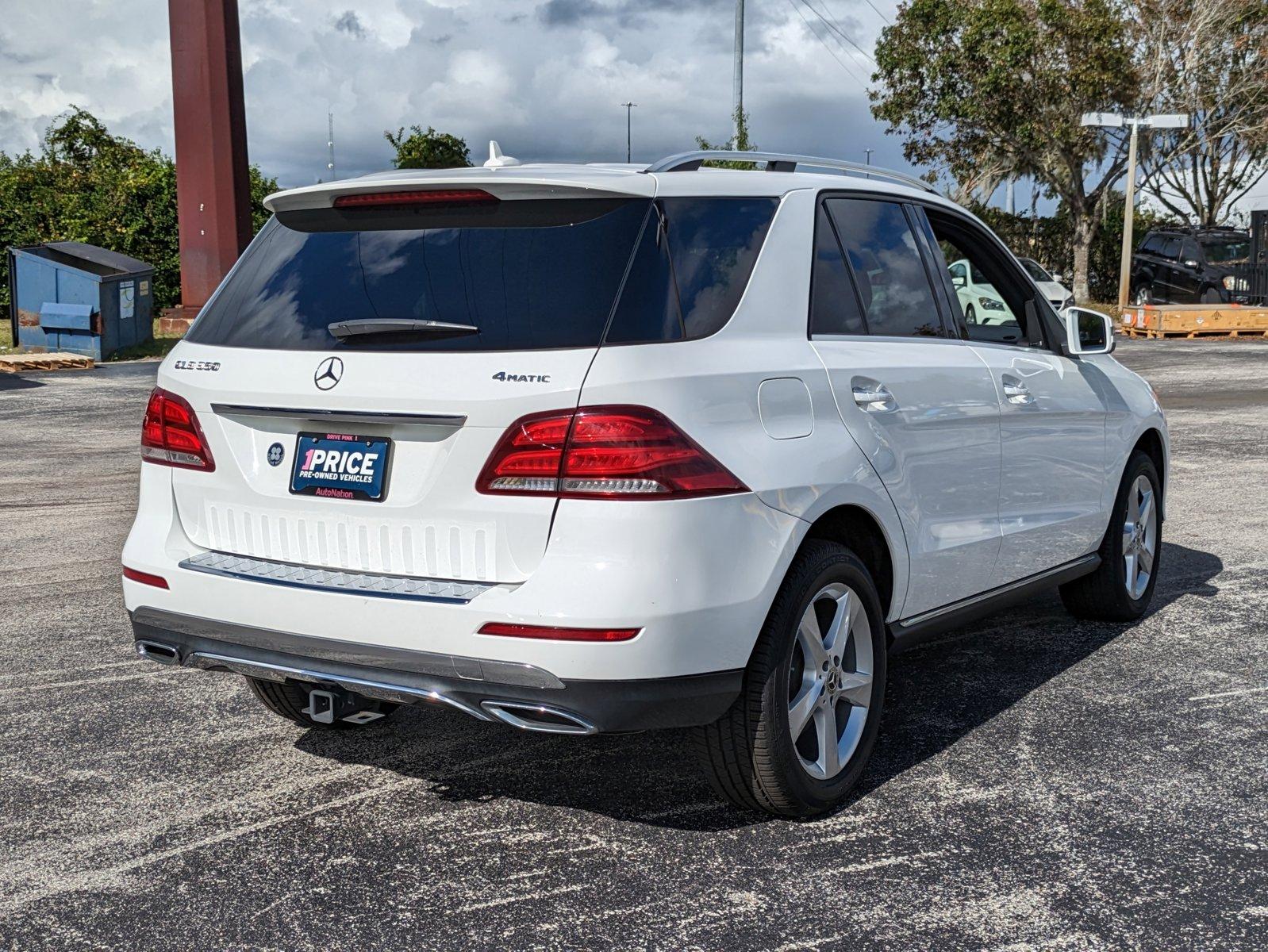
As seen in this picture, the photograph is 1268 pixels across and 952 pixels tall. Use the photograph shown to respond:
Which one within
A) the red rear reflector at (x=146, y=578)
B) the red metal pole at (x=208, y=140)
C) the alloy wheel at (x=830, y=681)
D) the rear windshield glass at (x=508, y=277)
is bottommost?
the alloy wheel at (x=830, y=681)

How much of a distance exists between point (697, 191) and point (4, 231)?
85.6ft

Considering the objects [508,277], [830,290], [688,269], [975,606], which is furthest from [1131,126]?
[508,277]

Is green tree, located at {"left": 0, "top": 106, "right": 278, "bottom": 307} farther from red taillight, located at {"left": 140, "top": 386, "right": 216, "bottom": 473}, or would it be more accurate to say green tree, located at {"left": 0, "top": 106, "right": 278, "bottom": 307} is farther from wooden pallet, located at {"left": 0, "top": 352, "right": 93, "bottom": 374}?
red taillight, located at {"left": 140, "top": 386, "right": 216, "bottom": 473}

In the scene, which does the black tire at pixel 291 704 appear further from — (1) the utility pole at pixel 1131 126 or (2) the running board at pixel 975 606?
(1) the utility pole at pixel 1131 126

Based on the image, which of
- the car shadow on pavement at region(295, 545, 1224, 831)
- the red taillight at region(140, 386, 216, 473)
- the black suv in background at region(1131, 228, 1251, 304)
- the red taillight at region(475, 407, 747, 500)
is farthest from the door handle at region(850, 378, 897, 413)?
the black suv in background at region(1131, 228, 1251, 304)

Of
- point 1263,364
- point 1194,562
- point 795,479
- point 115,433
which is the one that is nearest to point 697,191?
point 795,479

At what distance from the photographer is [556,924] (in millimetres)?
3295

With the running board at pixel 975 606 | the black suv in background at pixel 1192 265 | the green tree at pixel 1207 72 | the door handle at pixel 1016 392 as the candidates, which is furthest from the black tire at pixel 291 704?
the green tree at pixel 1207 72

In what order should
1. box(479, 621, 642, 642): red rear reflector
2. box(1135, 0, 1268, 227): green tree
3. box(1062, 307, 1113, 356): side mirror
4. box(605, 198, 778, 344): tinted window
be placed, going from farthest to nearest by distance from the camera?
box(1135, 0, 1268, 227): green tree, box(1062, 307, 1113, 356): side mirror, box(605, 198, 778, 344): tinted window, box(479, 621, 642, 642): red rear reflector

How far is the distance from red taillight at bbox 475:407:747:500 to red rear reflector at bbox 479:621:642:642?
0.31 meters

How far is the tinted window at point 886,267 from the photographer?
14.2ft

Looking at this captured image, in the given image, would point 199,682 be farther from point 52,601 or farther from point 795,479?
point 795,479

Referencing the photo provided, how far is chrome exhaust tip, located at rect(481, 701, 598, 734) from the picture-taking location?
335cm

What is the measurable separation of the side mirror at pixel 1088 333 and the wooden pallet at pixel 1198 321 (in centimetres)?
2347
